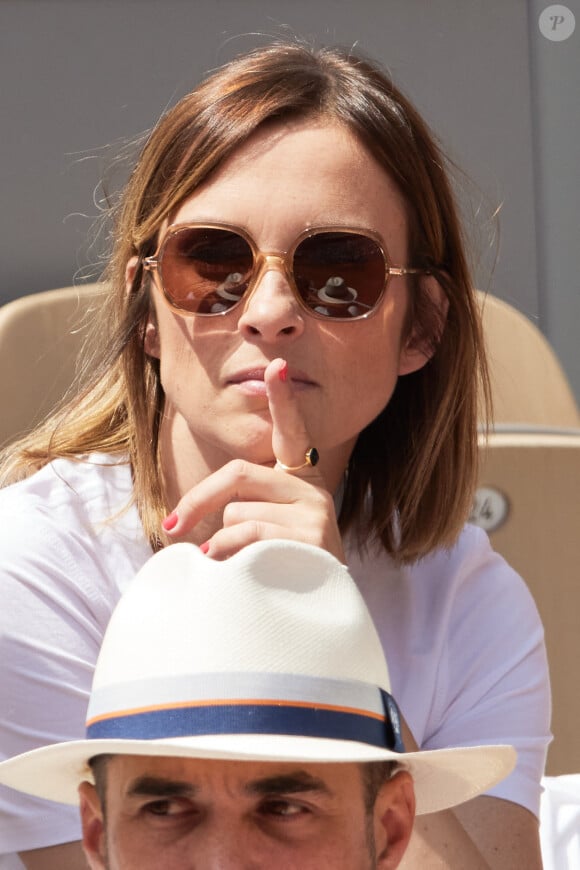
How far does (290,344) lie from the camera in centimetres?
147

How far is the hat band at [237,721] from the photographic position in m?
1.00

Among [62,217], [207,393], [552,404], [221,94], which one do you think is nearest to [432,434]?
[207,393]

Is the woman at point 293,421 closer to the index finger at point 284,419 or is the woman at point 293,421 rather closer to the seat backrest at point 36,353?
the index finger at point 284,419

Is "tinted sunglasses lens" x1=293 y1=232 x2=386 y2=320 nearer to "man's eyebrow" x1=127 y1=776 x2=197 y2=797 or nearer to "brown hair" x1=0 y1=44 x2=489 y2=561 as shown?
"brown hair" x1=0 y1=44 x2=489 y2=561

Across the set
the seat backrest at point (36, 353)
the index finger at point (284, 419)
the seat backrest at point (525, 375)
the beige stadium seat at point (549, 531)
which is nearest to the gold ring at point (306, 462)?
the index finger at point (284, 419)

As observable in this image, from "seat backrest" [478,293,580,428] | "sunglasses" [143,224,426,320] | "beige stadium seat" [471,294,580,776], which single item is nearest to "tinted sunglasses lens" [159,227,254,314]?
"sunglasses" [143,224,426,320]

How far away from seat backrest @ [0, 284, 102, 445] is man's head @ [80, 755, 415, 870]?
168cm

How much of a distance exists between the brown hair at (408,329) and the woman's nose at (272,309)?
15 centimetres

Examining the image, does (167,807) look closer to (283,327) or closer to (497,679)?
(283,327)

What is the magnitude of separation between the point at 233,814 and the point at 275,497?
370mm

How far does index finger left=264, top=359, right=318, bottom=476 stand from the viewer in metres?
1.41

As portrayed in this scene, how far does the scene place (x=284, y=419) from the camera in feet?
4.64

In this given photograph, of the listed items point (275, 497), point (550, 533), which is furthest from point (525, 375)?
point (275, 497)

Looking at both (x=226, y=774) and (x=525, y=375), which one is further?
(x=525, y=375)
